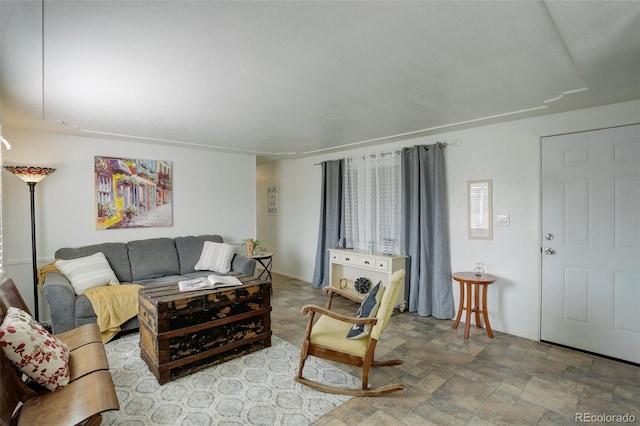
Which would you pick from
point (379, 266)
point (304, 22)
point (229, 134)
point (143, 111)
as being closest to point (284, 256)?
point (379, 266)

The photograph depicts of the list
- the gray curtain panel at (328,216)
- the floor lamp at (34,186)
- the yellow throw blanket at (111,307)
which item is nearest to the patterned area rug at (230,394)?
the yellow throw blanket at (111,307)

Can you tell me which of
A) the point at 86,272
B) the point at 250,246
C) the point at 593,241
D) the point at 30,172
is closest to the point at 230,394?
the point at 86,272

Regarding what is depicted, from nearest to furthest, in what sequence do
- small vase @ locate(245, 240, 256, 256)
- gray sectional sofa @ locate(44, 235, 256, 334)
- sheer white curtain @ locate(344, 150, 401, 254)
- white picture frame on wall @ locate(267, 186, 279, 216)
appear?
gray sectional sofa @ locate(44, 235, 256, 334) < sheer white curtain @ locate(344, 150, 401, 254) < small vase @ locate(245, 240, 256, 256) < white picture frame on wall @ locate(267, 186, 279, 216)

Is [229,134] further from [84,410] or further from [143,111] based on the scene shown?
[84,410]

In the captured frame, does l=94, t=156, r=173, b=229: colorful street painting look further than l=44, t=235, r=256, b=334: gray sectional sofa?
Yes

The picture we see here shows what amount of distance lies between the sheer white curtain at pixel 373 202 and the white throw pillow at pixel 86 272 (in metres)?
3.29

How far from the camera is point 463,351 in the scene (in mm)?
3053

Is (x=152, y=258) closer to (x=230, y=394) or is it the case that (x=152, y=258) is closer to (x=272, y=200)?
(x=230, y=394)

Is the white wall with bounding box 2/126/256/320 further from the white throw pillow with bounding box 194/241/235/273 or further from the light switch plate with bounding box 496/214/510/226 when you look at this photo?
the light switch plate with bounding box 496/214/510/226

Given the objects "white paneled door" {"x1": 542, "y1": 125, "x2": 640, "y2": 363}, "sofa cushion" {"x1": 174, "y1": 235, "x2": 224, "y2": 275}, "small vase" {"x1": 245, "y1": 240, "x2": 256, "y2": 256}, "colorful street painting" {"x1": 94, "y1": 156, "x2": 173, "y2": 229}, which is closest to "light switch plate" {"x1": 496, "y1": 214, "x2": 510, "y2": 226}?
"white paneled door" {"x1": 542, "y1": 125, "x2": 640, "y2": 363}

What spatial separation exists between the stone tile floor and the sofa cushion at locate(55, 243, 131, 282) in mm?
2046

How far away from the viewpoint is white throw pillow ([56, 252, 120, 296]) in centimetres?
333

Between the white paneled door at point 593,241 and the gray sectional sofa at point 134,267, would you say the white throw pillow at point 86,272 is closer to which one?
the gray sectional sofa at point 134,267

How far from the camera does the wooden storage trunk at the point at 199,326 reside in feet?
8.13
